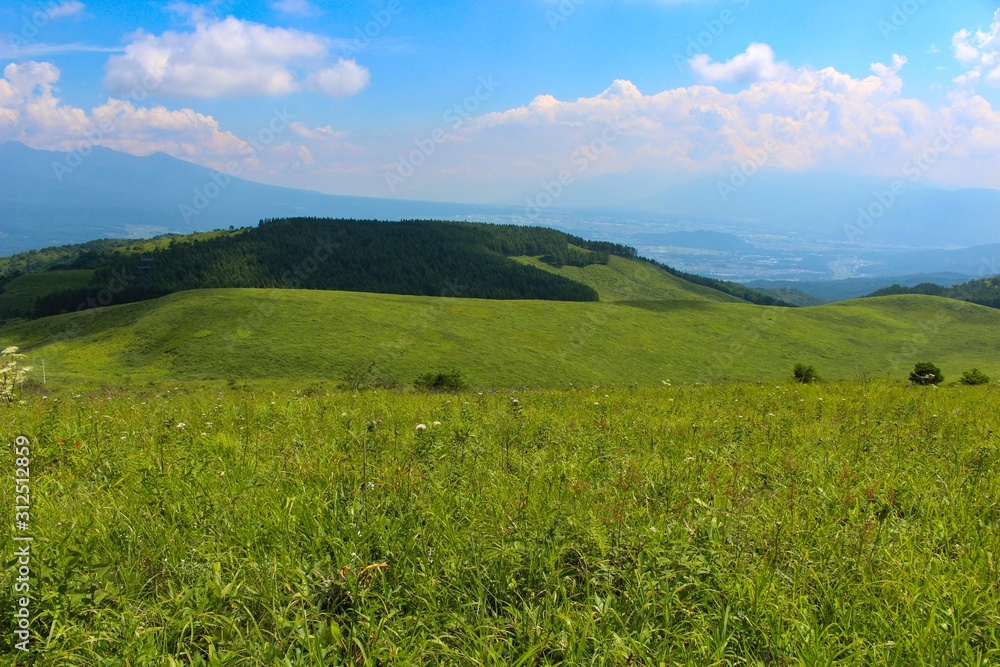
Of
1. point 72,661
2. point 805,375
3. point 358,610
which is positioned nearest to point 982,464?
point 358,610

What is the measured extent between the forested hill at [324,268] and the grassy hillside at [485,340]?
153ft

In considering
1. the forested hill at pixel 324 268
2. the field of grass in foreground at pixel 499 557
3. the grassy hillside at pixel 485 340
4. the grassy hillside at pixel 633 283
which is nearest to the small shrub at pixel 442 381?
the grassy hillside at pixel 485 340

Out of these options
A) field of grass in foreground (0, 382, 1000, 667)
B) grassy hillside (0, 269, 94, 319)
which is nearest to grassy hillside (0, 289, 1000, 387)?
grassy hillside (0, 269, 94, 319)

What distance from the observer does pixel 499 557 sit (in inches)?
131

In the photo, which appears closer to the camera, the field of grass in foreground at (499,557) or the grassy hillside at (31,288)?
the field of grass in foreground at (499,557)

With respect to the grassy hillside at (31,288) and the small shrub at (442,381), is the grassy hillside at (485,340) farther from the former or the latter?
the grassy hillside at (31,288)

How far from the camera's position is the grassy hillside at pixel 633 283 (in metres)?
171

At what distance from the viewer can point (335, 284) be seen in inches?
6462

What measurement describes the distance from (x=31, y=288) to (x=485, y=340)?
154479 mm

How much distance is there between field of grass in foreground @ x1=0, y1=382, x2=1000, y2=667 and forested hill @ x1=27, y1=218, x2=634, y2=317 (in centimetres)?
15358

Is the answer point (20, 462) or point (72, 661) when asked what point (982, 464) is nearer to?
point (72, 661)

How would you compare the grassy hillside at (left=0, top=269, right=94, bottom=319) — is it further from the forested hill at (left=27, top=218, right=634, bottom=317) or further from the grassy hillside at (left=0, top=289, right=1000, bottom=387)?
the grassy hillside at (left=0, top=289, right=1000, bottom=387)

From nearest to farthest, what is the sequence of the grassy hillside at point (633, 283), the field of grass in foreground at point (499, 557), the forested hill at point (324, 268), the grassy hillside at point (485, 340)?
the field of grass in foreground at point (499, 557)
the grassy hillside at point (485, 340)
the forested hill at point (324, 268)
the grassy hillside at point (633, 283)

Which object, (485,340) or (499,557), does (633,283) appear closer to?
(485,340)
